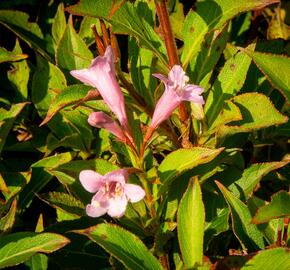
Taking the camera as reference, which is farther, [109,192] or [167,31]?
[167,31]

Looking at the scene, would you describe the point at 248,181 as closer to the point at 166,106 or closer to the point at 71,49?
the point at 166,106

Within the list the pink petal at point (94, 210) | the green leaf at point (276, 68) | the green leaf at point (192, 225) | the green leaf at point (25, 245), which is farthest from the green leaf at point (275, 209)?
the green leaf at point (25, 245)

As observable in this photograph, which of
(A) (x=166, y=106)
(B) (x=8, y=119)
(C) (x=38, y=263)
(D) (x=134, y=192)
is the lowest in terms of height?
(C) (x=38, y=263)

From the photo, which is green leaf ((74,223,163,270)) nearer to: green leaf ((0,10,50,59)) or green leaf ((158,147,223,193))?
green leaf ((158,147,223,193))

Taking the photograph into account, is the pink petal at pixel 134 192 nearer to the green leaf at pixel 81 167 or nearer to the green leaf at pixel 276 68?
the green leaf at pixel 81 167

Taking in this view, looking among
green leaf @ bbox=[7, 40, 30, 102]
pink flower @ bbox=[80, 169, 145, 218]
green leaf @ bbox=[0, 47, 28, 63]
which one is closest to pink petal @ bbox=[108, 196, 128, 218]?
pink flower @ bbox=[80, 169, 145, 218]

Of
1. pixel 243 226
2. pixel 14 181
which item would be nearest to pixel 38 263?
pixel 14 181
